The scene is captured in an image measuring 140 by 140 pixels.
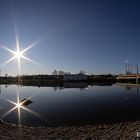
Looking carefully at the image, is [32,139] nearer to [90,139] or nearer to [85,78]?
[90,139]

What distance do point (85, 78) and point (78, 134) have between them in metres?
155

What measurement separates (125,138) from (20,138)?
691 cm

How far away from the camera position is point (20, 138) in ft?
45.5

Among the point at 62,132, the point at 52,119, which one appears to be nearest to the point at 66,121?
the point at 52,119

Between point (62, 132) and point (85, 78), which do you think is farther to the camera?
point (85, 78)

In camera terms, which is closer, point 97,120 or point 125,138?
point 125,138

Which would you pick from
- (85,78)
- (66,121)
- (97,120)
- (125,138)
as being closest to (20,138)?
(125,138)

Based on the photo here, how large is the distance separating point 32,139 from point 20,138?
38.1 inches

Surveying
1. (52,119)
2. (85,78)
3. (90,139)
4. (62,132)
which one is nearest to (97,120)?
(52,119)

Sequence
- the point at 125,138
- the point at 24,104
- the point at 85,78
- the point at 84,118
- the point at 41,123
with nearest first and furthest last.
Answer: the point at 125,138 → the point at 41,123 → the point at 84,118 → the point at 24,104 → the point at 85,78

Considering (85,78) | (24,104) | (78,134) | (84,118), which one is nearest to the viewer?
(78,134)

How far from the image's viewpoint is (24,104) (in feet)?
119

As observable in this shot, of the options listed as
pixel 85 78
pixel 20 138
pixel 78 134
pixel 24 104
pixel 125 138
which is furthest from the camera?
pixel 85 78

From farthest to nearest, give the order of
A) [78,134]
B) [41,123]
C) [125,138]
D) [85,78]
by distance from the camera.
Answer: [85,78] → [41,123] → [78,134] → [125,138]
